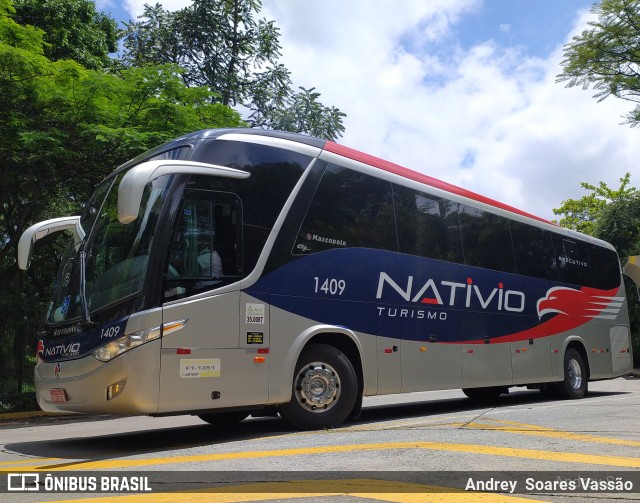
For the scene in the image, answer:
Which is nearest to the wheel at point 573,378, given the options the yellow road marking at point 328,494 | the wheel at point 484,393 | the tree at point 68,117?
the wheel at point 484,393

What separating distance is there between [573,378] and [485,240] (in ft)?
13.8

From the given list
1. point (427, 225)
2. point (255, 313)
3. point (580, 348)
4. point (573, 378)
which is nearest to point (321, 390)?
point (255, 313)

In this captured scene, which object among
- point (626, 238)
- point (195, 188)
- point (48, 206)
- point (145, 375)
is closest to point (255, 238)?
point (195, 188)

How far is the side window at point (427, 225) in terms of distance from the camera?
10.8m

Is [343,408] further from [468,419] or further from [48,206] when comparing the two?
[48,206]

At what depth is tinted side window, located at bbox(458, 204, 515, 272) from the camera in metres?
12.2

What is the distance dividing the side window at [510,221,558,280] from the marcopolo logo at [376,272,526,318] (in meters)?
0.72

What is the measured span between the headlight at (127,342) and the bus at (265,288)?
0.04 ft

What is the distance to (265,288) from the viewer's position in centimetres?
857

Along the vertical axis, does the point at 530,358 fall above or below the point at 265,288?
below

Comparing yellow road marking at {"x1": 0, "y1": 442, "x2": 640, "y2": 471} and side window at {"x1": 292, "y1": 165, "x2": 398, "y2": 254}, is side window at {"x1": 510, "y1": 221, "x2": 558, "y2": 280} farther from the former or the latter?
yellow road marking at {"x1": 0, "y1": 442, "x2": 640, "y2": 471}

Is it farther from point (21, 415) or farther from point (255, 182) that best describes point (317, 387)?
point (21, 415)

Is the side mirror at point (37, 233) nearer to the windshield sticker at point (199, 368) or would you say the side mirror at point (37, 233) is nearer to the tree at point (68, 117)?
the windshield sticker at point (199, 368)

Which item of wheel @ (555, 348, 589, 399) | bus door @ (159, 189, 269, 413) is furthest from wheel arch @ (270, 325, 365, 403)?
wheel @ (555, 348, 589, 399)
